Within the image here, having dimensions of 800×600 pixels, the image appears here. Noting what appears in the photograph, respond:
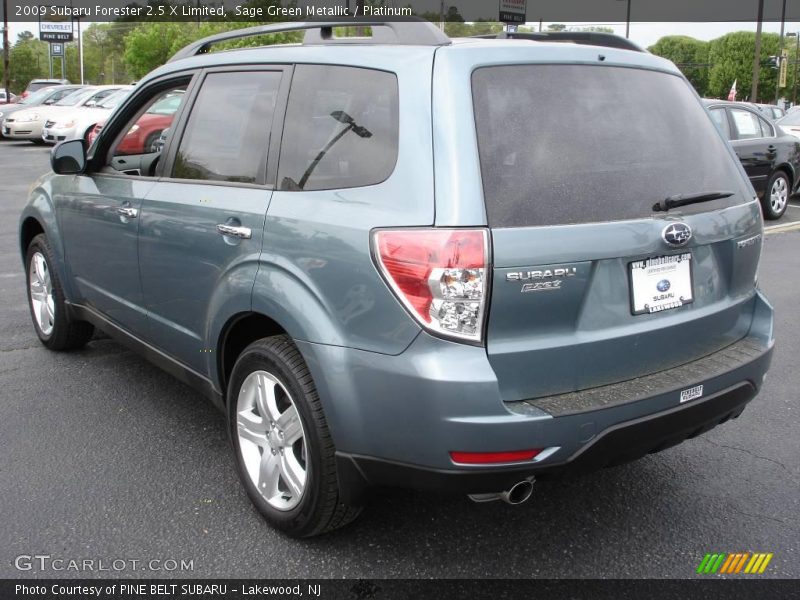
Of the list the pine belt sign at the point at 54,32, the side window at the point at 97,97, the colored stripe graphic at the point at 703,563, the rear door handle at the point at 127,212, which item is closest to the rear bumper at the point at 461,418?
the colored stripe graphic at the point at 703,563

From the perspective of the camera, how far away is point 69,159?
428 cm

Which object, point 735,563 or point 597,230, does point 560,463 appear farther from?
point 735,563

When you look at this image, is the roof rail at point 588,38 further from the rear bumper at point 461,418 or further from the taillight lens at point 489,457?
the taillight lens at point 489,457

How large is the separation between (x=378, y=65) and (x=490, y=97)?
444 millimetres

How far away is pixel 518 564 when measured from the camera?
286 cm

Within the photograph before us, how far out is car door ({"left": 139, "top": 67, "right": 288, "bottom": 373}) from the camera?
3057 mm

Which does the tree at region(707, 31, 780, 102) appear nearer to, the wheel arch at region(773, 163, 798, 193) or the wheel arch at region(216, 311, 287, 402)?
the wheel arch at region(773, 163, 798, 193)

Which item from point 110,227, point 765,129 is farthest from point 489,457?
point 765,129

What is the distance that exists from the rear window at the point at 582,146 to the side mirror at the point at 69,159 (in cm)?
261

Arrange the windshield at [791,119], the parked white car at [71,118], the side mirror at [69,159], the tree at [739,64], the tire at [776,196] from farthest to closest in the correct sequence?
the tree at [739,64], the parked white car at [71,118], the windshield at [791,119], the tire at [776,196], the side mirror at [69,159]

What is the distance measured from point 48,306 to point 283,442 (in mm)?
2843

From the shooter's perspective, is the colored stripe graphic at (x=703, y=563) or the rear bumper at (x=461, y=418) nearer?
the rear bumper at (x=461, y=418)

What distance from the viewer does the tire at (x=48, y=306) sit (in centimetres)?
488

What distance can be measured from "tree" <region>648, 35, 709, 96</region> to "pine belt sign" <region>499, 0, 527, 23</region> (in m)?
87.9
